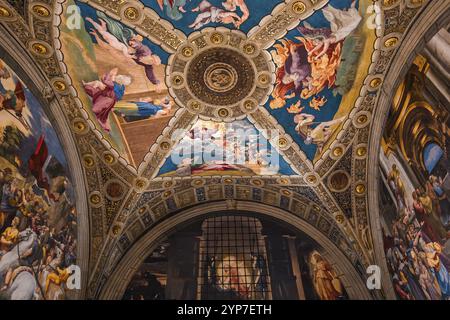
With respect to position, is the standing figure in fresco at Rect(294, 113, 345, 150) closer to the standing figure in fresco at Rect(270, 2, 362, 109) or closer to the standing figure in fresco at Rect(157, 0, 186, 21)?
the standing figure in fresco at Rect(270, 2, 362, 109)

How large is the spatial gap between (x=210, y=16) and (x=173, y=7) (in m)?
1.01

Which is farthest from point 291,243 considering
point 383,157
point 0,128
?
point 0,128

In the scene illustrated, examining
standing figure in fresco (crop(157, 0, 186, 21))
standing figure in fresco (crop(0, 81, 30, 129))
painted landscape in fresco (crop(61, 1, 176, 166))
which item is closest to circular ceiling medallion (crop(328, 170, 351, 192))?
painted landscape in fresco (crop(61, 1, 176, 166))

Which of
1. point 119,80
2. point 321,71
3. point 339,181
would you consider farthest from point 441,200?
point 119,80

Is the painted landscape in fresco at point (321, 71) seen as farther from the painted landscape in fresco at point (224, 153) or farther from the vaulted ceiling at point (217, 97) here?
the painted landscape in fresco at point (224, 153)

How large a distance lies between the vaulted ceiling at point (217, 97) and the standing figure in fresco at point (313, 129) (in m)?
0.04

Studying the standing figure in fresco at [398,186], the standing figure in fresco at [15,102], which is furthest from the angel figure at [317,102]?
the standing figure in fresco at [15,102]

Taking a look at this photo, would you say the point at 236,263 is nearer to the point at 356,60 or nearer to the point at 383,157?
the point at 383,157

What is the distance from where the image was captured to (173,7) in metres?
11.1

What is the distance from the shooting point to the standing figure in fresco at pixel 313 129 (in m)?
13.4

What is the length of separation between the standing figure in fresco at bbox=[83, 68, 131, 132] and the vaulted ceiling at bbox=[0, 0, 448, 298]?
11 centimetres
